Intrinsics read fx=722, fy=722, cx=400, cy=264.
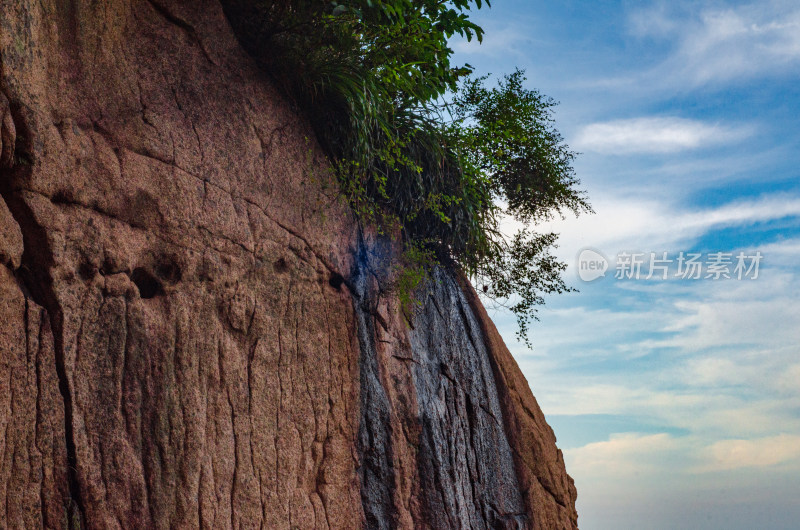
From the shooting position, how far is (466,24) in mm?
8055

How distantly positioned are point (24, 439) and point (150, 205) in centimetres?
211

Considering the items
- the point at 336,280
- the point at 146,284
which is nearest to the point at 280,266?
the point at 336,280

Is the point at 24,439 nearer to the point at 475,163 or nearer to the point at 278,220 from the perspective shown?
the point at 278,220

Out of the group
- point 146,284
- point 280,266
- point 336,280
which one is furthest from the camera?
point 336,280

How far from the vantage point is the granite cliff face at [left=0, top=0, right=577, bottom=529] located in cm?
517

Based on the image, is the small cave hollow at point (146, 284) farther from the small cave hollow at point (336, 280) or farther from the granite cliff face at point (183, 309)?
the small cave hollow at point (336, 280)

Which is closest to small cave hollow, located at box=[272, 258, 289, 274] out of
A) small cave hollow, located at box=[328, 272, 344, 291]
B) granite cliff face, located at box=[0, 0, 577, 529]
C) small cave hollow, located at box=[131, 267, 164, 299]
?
granite cliff face, located at box=[0, 0, 577, 529]

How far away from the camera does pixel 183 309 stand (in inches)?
241

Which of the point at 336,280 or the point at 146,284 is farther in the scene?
the point at 336,280

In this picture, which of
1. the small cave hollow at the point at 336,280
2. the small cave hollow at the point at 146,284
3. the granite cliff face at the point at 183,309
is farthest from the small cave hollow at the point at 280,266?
the small cave hollow at the point at 146,284

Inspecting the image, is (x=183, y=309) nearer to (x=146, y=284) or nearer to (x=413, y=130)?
(x=146, y=284)

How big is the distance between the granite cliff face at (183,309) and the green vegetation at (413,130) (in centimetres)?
35

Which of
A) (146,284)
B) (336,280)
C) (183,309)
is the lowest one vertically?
(183,309)

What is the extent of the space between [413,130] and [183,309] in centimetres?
392
